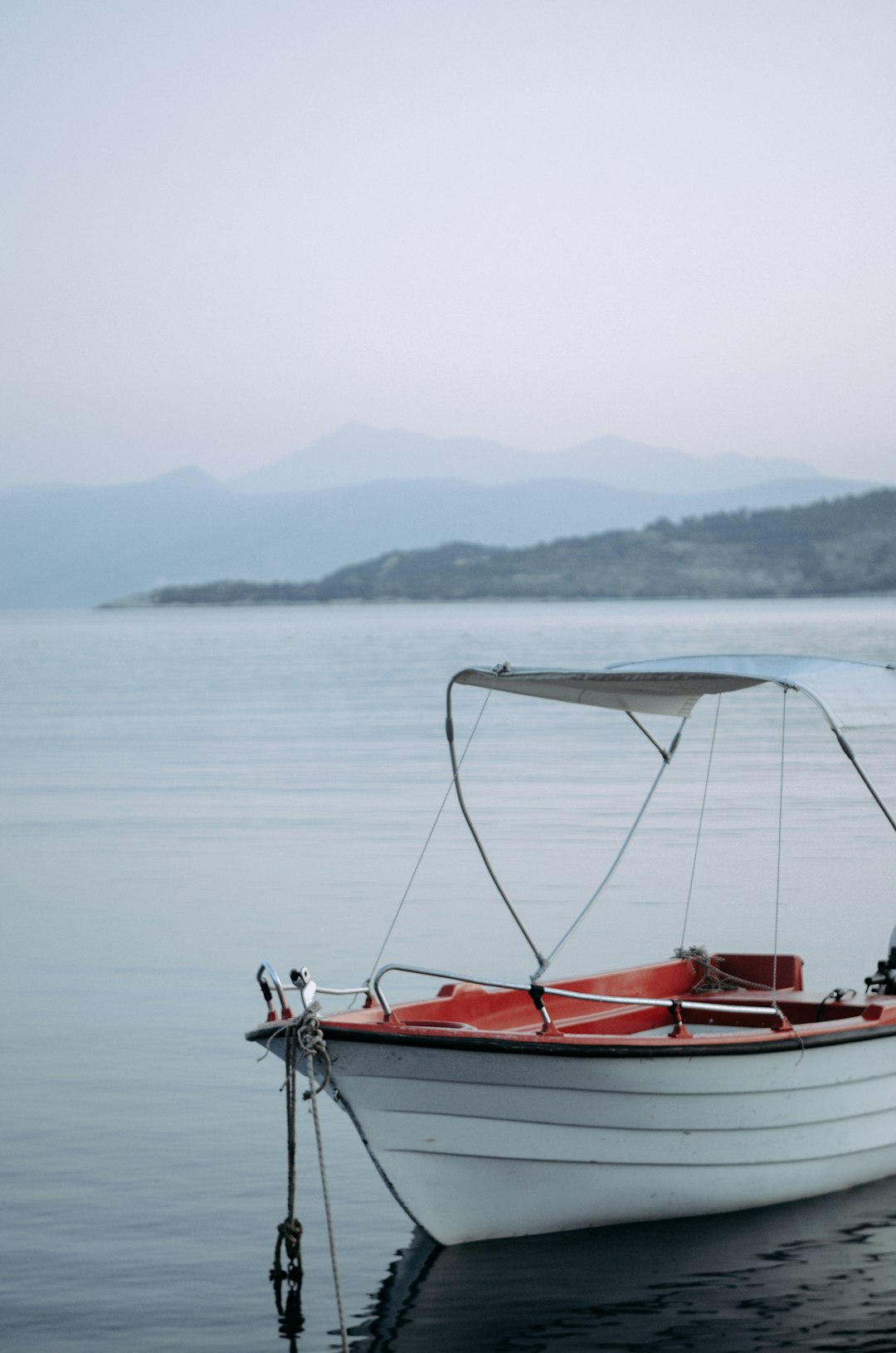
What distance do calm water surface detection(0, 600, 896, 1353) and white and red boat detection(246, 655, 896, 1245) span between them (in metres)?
0.25

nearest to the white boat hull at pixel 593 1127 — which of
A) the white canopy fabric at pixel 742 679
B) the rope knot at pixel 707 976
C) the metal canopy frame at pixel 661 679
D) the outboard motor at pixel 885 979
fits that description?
the outboard motor at pixel 885 979

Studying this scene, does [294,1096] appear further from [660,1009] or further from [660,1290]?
[660,1009]

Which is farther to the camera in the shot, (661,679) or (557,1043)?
(661,679)

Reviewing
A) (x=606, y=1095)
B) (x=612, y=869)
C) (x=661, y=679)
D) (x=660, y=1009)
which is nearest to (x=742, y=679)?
(x=661, y=679)

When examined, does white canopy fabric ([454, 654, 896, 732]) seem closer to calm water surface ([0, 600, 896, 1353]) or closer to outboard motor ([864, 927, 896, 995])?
outboard motor ([864, 927, 896, 995])

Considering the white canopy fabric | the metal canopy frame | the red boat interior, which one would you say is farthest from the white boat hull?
the white canopy fabric

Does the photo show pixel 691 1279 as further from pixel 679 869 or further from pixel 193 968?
pixel 679 869

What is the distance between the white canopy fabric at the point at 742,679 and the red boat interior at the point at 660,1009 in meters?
1.64

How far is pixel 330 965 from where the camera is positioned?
16.8 m

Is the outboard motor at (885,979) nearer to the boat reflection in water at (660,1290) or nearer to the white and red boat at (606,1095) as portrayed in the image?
the white and red boat at (606,1095)

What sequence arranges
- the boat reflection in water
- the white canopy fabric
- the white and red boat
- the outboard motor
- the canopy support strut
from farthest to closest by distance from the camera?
the outboard motor → the canopy support strut → the white canopy fabric → the white and red boat → the boat reflection in water

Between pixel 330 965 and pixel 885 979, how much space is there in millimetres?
6724

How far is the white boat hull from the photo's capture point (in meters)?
9.19

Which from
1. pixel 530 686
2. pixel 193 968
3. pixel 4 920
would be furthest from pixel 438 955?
pixel 530 686
